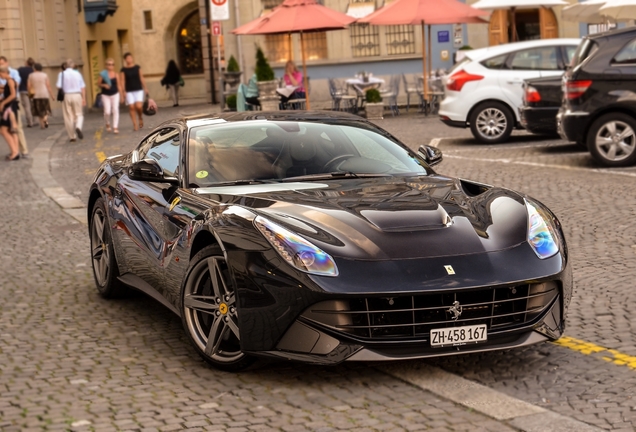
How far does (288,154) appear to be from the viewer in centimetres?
709

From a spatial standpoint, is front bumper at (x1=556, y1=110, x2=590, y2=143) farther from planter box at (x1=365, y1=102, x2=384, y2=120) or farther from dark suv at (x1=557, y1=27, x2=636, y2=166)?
planter box at (x1=365, y1=102, x2=384, y2=120)

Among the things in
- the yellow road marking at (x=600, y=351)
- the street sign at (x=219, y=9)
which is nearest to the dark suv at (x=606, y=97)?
the yellow road marking at (x=600, y=351)

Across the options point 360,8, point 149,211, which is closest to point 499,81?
point 149,211

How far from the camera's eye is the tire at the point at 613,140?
49.9ft

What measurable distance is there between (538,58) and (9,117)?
9319 millimetres

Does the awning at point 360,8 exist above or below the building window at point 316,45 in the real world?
above

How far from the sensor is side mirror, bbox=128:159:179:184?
6.97m

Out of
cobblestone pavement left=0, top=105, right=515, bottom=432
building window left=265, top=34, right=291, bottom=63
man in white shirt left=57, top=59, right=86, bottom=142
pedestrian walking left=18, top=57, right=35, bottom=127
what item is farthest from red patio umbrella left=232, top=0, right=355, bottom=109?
cobblestone pavement left=0, top=105, right=515, bottom=432

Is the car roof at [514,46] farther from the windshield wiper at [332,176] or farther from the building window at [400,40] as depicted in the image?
the building window at [400,40]

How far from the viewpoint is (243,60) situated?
39.5 metres

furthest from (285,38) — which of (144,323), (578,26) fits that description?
(144,323)

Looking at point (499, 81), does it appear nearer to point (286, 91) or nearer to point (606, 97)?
point (606, 97)

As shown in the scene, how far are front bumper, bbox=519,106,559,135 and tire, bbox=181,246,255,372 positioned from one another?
514 inches

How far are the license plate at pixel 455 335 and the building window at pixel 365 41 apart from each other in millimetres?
33082
